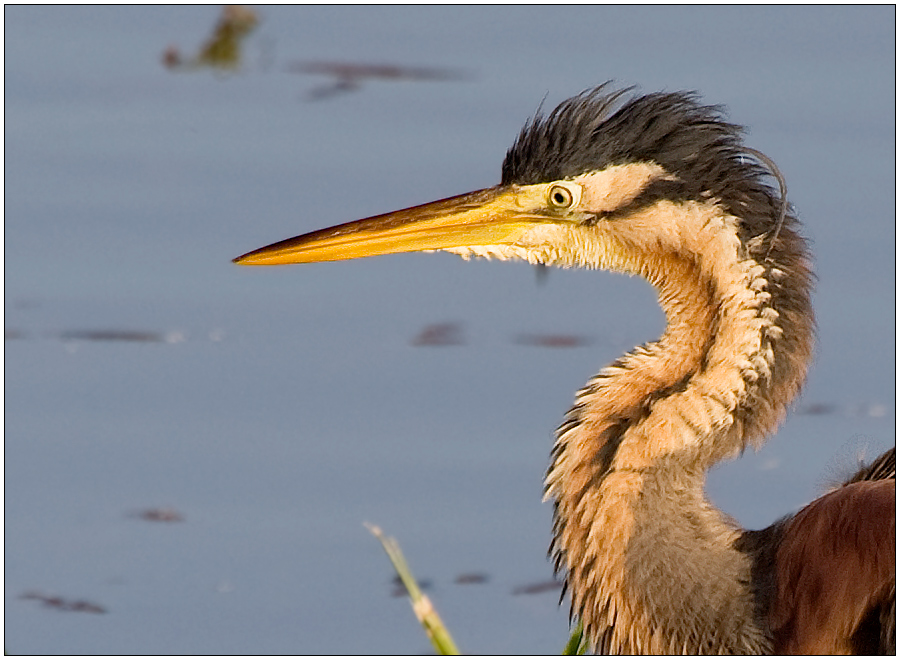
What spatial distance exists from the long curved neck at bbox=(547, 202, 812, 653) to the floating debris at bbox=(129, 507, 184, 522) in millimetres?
2240

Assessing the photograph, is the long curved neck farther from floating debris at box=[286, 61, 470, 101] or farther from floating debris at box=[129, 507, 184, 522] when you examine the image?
floating debris at box=[286, 61, 470, 101]

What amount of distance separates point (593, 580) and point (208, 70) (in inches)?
189

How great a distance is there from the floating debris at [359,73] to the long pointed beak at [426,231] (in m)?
3.52

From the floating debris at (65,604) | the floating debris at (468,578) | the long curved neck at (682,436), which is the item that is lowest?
the floating debris at (65,604)

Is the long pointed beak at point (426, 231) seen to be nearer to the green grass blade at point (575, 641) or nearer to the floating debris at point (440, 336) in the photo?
the green grass blade at point (575, 641)

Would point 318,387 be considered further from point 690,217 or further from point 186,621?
point 690,217

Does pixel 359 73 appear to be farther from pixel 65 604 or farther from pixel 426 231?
pixel 426 231

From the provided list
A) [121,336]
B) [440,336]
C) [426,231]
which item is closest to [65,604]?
[121,336]

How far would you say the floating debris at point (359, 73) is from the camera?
7.94 meters

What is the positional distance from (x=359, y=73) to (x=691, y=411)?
445 cm

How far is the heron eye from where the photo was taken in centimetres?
420

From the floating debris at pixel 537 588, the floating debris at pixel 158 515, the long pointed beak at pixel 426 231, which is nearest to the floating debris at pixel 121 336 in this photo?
the floating debris at pixel 158 515

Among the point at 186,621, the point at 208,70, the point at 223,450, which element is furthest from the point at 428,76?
the point at 186,621

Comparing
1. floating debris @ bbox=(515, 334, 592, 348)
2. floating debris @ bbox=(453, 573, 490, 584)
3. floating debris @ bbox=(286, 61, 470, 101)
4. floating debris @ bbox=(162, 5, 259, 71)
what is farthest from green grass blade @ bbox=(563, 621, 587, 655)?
floating debris @ bbox=(162, 5, 259, 71)
